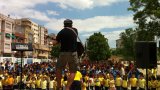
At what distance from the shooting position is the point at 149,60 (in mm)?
10664

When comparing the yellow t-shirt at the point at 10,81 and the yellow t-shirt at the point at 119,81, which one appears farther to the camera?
the yellow t-shirt at the point at 10,81

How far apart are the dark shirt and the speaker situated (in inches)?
126

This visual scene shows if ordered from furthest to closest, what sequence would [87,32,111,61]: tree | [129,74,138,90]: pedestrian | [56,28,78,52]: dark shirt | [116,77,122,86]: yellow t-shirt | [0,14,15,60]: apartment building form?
1. [0,14,15,60]: apartment building
2. [87,32,111,61]: tree
3. [116,77,122,86]: yellow t-shirt
4. [129,74,138,90]: pedestrian
5. [56,28,78,52]: dark shirt

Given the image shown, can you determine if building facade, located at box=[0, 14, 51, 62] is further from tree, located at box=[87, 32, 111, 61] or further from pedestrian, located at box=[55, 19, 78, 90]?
pedestrian, located at box=[55, 19, 78, 90]

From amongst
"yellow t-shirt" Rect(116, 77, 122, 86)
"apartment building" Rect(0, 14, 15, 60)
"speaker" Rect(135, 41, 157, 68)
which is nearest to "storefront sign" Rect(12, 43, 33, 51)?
"speaker" Rect(135, 41, 157, 68)

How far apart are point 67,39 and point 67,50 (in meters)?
0.23

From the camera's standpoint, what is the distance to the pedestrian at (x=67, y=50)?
7945mm

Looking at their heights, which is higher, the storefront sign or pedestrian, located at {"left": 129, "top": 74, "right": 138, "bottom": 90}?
the storefront sign

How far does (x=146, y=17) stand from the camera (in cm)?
3812

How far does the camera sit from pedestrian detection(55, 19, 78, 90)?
26.1ft

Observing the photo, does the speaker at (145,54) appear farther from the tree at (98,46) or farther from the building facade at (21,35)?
the tree at (98,46)

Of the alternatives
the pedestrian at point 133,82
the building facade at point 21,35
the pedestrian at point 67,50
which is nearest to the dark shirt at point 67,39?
the pedestrian at point 67,50

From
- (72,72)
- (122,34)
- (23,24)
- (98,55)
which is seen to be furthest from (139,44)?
(23,24)

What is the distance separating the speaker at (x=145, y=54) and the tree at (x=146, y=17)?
81.6 ft
